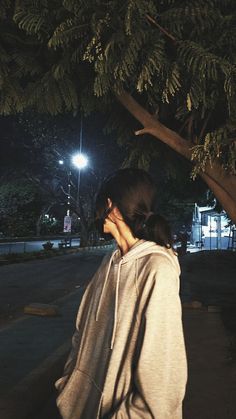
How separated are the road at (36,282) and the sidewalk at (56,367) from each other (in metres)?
1.84

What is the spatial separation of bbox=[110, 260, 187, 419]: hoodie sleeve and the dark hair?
0.71ft

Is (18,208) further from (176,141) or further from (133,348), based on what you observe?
(133,348)

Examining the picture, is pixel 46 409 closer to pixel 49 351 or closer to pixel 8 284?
pixel 49 351

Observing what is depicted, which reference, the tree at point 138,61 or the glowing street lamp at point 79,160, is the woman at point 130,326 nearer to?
the tree at point 138,61

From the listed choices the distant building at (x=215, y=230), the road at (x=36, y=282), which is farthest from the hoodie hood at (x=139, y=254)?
the distant building at (x=215, y=230)

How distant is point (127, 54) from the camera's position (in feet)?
14.6

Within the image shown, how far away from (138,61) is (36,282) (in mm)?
12971

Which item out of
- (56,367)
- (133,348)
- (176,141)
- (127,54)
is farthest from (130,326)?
(176,141)

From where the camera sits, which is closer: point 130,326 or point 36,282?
point 130,326

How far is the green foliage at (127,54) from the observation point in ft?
15.0

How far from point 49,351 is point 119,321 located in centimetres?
496

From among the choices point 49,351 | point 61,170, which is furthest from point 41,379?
point 61,170

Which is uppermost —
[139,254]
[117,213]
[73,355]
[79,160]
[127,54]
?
[79,160]

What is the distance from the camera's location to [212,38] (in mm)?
5273
